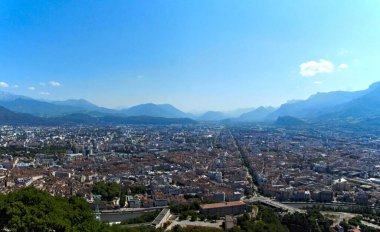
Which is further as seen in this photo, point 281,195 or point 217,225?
point 281,195

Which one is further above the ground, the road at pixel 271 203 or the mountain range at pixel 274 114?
the mountain range at pixel 274 114

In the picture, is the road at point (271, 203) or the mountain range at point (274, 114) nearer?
the road at point (271, 203)

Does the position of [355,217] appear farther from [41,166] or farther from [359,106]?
[359,106]

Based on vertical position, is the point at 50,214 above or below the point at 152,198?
above

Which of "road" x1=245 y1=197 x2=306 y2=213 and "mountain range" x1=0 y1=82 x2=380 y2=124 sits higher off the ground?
"mountain range" x1=0 y1=82 x2=380 y2=124

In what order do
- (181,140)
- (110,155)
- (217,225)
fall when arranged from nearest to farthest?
1. (217,225)
2. (110,155)
3. (181,140)

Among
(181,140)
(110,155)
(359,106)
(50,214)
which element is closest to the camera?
(50,214)

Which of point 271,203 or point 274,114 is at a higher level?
point 274,114

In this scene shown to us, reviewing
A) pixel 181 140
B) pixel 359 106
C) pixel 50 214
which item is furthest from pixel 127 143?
pixel 359 106

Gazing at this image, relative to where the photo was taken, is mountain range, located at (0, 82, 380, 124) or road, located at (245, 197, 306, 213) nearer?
road, located at (245, 197, 306, 213)

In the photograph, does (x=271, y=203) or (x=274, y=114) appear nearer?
(x=271, y=203)
